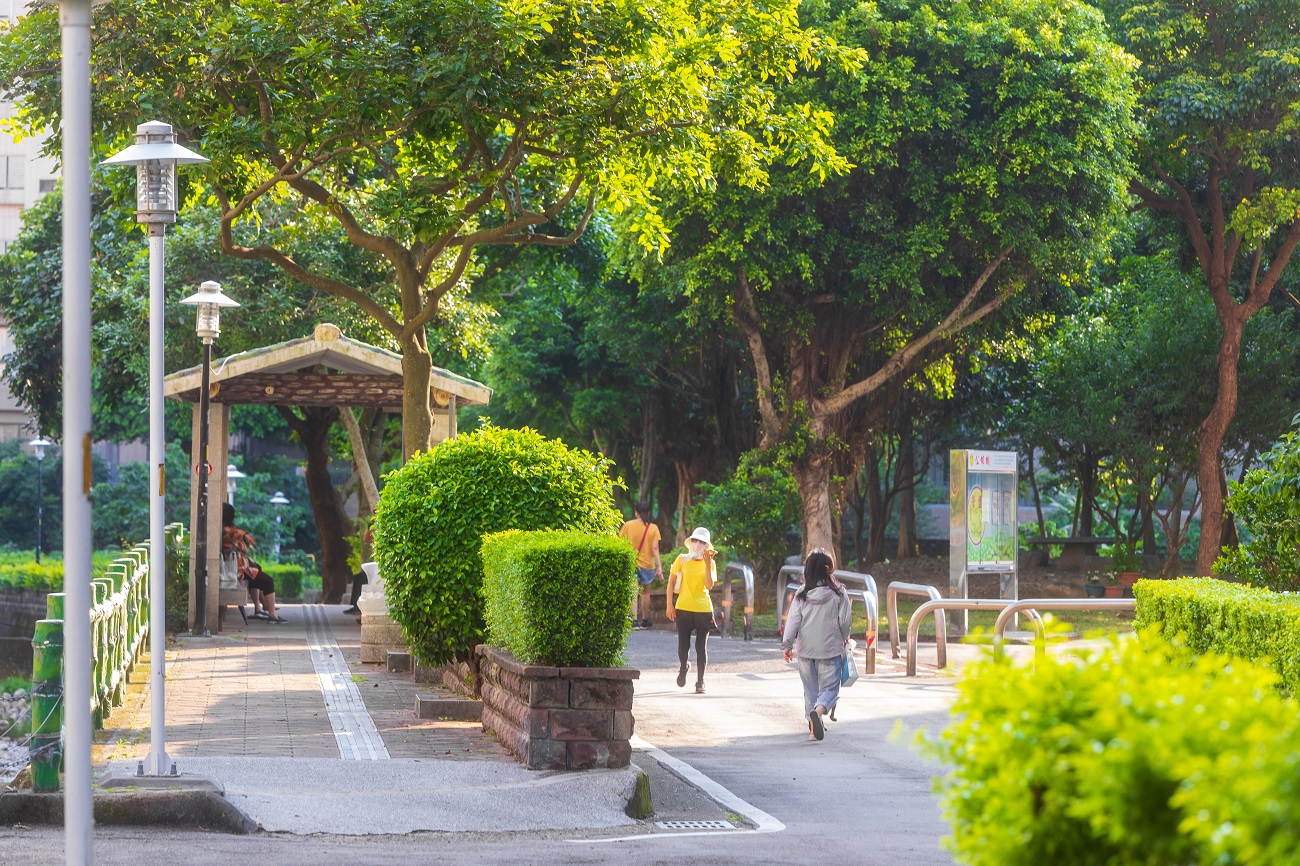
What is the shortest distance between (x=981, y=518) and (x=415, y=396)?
862cm

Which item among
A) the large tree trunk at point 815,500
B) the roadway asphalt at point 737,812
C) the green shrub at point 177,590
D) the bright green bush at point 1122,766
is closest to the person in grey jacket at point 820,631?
the roadway asphalt at point 737,812

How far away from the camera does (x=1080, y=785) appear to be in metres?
2.64

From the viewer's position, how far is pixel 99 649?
10.0m

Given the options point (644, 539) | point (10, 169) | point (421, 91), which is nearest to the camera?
point (421, 91)

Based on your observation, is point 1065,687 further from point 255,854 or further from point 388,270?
point 388,270

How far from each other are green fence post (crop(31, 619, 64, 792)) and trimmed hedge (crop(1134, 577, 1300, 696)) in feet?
18.2

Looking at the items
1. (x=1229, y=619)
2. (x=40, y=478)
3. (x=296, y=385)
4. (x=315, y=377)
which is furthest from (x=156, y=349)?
(x=40, y=478)

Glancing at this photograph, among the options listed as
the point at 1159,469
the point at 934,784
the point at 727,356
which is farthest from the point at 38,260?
the point at 934,784

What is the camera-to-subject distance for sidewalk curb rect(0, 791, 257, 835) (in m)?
7.38

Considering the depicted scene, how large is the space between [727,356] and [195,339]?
12041 mm

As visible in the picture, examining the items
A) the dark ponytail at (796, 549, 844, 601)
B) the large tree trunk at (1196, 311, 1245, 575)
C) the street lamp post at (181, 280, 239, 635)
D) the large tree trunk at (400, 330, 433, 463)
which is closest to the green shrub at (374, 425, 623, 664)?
the dark ponytail at (796, 549, 844, 601)

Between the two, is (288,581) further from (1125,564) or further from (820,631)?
(820,631)

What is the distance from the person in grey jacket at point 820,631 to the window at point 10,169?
58.9m

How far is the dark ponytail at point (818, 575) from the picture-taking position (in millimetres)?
11594
